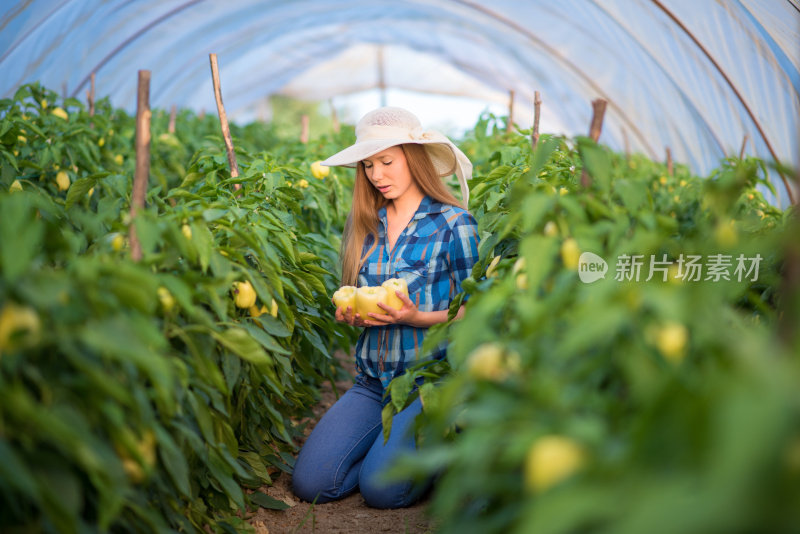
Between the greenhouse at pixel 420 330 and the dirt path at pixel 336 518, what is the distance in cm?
1

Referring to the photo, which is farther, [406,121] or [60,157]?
[60,157]

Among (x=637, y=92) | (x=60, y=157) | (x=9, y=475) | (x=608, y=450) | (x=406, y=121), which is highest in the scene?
(x=637, y=92)

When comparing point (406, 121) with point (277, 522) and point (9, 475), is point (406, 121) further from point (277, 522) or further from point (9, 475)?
point (9, 475)

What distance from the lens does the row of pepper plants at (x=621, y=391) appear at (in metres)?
0.70

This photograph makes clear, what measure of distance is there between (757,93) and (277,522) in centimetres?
423

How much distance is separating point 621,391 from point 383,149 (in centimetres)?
145

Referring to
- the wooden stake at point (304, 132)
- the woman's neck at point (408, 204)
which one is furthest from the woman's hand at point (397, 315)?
the wooden stake at point (304, 132)

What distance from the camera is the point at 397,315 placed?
223 centimetres

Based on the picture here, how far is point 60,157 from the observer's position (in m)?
3.14

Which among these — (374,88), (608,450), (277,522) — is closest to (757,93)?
(277,522)

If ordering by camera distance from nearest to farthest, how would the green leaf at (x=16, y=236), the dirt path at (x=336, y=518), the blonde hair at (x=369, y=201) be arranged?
the green leaf at (x=16, y=236)
the dirt path at (x=336, y=518)
the blonde hair at (x=369, y=201)

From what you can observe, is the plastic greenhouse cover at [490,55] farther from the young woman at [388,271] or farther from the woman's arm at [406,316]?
the woman's arm at [406,316]

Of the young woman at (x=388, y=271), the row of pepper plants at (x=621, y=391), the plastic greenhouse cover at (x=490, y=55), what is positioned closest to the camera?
the row of pepper plants at (x=621, y=391)

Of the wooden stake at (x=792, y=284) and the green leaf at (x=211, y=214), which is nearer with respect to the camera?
the wooden stake at (x=792, y=284)
